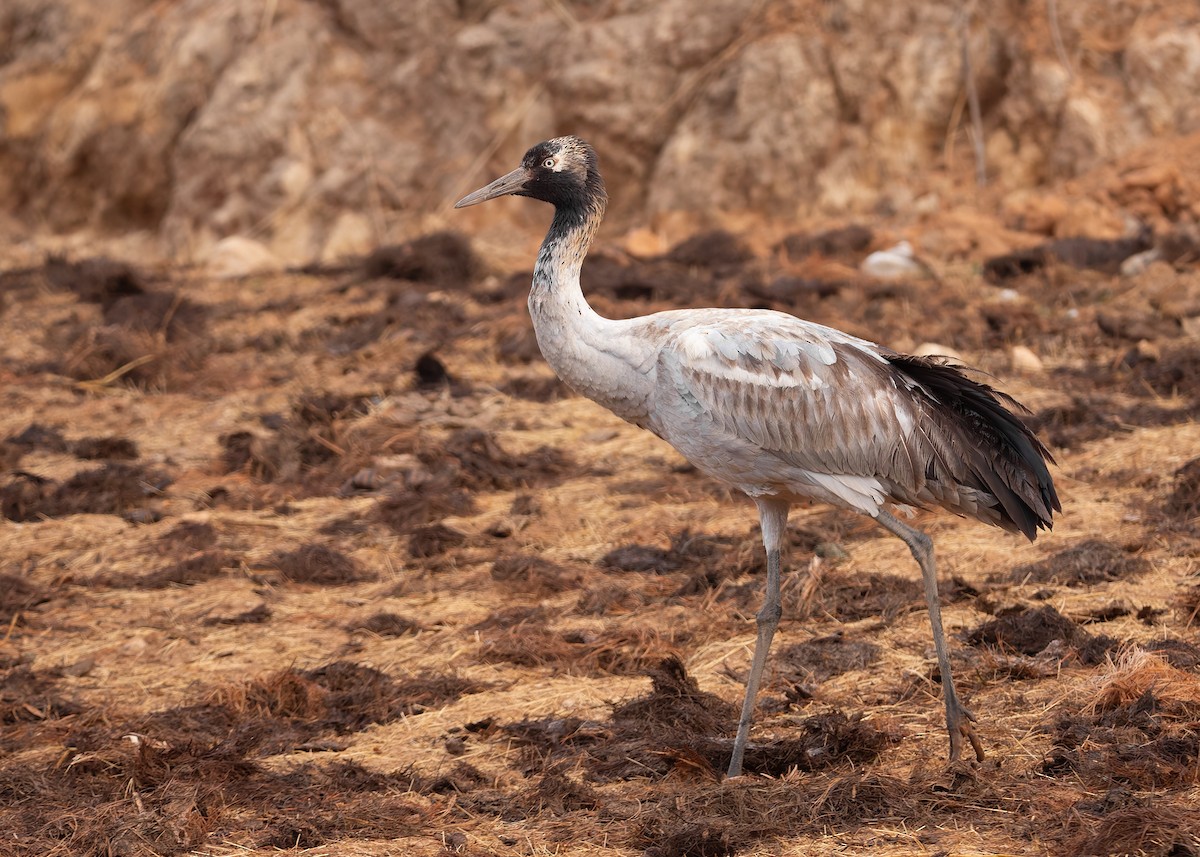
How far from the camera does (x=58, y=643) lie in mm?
7012

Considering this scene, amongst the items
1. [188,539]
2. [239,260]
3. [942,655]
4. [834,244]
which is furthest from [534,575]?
[239,260]

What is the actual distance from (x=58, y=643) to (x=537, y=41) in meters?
12.9

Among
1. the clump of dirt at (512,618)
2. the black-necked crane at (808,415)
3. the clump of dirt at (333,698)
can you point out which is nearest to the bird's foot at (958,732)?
the black-necked crane at (808,415)

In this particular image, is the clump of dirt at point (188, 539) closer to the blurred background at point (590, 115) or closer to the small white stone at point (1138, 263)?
the blurred background at point (590, 115)

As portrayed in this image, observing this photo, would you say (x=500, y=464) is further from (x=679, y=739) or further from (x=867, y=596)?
(x=679, y=739)

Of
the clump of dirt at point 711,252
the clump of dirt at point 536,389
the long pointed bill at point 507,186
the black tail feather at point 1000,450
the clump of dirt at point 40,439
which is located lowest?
the clump of dirt at point 40,439

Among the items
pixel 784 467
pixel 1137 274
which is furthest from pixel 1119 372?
pixel 784 467

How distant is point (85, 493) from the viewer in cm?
934

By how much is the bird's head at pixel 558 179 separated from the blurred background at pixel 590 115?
872 centimetres

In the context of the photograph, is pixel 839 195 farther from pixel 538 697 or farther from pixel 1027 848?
pixel 1027 848

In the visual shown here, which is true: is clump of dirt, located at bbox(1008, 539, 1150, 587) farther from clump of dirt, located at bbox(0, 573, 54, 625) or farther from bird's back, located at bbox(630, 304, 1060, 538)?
clump of dirt, located at bbox(0, 573, 54, 625)

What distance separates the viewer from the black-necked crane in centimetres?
547

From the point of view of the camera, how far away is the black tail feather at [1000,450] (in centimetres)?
548

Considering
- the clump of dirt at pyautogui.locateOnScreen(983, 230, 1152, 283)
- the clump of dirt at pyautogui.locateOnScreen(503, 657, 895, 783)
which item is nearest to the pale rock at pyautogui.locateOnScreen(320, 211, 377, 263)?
the clump of dirt at pyautogui.locateOnScreen(983, 230, 1152, 283)
